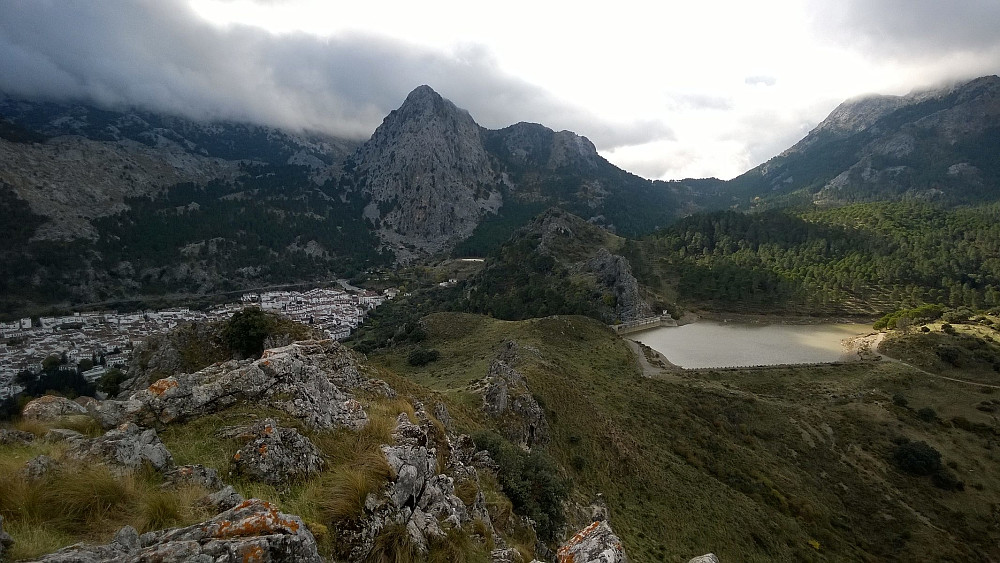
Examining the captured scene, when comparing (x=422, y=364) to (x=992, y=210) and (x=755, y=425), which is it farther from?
(x=992, y=210)

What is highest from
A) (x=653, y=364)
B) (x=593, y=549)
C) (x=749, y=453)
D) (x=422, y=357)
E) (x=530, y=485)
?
(x=593, y=549)

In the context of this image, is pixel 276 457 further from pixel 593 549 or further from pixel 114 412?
pixel 593 549

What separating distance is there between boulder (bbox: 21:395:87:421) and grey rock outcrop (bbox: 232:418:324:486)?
4.63m

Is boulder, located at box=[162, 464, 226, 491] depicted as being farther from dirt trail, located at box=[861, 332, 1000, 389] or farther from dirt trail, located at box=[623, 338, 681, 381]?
dirt trail, located at box=[861, 332, 1000, 389]

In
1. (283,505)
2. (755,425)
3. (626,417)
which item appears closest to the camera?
(283,505)

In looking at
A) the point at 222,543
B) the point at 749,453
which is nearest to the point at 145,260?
the point at 749,453

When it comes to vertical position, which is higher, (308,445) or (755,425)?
(308,445)

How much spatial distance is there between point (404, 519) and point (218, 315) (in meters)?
122

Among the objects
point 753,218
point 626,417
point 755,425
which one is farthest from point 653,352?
point 753,218

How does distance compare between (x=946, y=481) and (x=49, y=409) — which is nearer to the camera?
(x=49, y=409)

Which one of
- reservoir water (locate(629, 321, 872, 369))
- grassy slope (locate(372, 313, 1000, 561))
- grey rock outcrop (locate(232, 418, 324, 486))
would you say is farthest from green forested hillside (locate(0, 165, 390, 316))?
grey rock outcrop (locate(232, 418, 324, 486))

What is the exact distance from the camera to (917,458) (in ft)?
140

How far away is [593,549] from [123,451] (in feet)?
30.2

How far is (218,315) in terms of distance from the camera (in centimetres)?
10894
